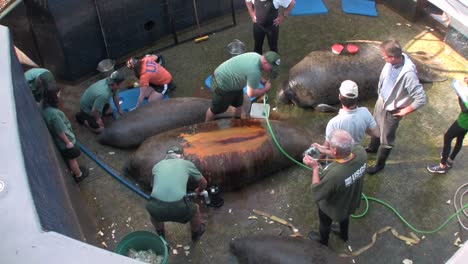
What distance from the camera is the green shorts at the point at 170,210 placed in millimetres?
5590

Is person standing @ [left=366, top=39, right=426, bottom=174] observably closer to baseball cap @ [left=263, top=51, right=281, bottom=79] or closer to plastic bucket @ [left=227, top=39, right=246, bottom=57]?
baseball cap @ [left=263, top=51, right=281, bottom=79]

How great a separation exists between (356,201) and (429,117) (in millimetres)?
3181

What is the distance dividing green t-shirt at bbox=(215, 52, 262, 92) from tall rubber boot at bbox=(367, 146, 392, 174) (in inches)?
80.6

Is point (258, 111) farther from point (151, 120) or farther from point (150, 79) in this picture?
point (150, 79)

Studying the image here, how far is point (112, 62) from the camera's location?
29.6ft

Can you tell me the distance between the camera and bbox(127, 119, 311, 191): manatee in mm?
6691

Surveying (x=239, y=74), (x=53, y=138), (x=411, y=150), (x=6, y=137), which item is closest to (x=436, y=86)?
(x=411, y=150)

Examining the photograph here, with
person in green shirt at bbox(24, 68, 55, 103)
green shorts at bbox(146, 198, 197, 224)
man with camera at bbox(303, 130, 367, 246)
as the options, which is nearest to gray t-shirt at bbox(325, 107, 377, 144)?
man with camera at bbox(303, 130, 367, 246)

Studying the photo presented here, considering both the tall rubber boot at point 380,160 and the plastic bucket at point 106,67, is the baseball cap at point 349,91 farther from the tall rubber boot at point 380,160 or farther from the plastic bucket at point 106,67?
the plastic bucket at point 106,67

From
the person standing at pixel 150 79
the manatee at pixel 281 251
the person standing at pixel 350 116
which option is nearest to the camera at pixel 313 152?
the person standing at pixel 350 116

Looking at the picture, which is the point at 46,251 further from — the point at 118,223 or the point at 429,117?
the point at 429,117

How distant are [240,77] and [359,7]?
4857 mm

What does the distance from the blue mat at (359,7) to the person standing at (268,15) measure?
2.37 m

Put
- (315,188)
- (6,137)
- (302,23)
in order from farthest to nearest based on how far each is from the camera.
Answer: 1. (302,23)
2. (315,188)
3. (6,137)
